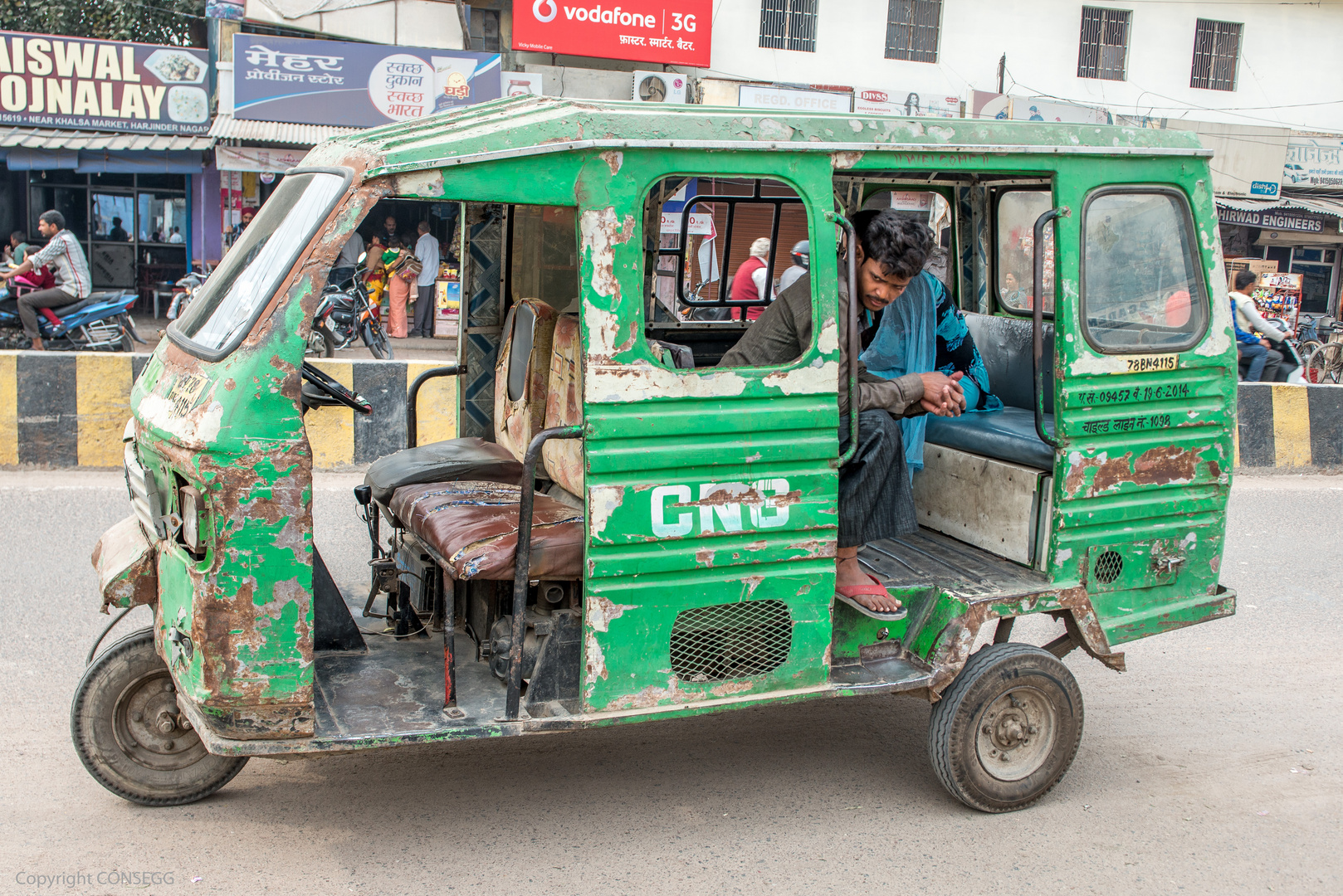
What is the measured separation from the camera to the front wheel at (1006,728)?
3.79m

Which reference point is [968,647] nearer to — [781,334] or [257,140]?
[781,334]

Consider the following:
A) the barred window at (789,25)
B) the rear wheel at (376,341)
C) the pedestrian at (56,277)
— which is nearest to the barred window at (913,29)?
the barred window at (789,25)

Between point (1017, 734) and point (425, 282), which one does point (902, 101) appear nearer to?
point (425, 282)

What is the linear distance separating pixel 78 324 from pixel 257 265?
9983mm

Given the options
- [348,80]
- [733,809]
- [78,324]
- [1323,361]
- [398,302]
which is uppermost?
[348,80]

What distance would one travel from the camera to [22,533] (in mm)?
6488

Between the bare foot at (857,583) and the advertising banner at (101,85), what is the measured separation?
A: 16.8 metres

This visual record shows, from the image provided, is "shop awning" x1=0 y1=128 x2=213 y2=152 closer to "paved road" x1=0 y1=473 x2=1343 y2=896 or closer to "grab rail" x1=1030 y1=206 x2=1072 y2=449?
"paved road" x1=0 y1=473 x2=1343 y2=896

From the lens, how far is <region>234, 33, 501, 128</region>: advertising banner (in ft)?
56.7

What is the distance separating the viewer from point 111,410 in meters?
7.89

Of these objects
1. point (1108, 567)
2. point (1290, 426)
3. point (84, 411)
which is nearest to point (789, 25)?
point (1290, 426)

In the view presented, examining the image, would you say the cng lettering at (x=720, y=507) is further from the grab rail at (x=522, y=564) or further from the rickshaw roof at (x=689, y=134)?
the rickshaw roof at (x=689, y=134)

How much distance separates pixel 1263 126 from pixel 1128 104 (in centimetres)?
290

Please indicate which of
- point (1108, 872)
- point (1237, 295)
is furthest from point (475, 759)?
point (1237, 295)
